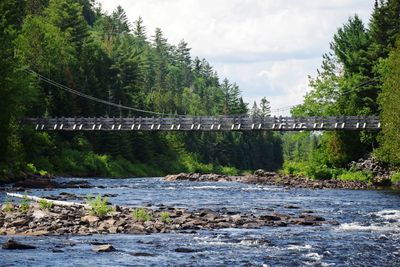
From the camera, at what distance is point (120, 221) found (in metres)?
28.0

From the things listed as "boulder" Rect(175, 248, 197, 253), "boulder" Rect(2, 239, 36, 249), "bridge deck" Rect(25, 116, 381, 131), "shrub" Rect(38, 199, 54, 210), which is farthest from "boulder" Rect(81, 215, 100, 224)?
"bridge deck" Rect(25, 116, 381, 131)

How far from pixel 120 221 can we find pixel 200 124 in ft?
174

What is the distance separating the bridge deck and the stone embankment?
40810 millimetres

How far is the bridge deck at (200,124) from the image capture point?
73.1 m

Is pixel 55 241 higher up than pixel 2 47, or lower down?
lower down

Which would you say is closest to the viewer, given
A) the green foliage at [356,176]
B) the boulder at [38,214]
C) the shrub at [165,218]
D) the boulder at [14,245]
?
the boulder at [14,245]

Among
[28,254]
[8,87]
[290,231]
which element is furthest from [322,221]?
[8,87]

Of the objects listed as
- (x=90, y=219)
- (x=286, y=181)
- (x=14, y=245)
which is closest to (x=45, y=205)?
(x=90, y=219)

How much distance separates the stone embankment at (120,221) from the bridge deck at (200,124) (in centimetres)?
4081

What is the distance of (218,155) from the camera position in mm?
152875

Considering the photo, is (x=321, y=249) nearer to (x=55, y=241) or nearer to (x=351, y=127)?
(x=55, y=241)

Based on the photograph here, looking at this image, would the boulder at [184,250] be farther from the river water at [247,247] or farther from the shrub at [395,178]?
the shrub at [395,178]

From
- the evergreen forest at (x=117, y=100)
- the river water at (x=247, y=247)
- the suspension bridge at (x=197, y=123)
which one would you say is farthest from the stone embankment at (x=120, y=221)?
the suspension bridge at (x=197, y=123)

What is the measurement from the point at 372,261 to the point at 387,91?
135 feet
